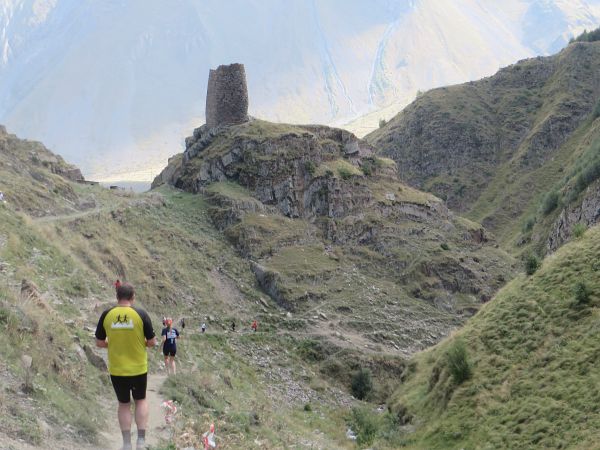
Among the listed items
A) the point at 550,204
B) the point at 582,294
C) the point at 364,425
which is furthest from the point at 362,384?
the point at 550,204

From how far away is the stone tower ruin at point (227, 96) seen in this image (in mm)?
52719

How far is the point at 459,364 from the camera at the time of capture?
29188mm

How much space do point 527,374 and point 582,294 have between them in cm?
388

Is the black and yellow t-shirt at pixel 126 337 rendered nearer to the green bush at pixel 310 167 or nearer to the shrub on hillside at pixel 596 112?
the green bush at pixel 310 167

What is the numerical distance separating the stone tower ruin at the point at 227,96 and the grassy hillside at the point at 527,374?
26159 millimetres

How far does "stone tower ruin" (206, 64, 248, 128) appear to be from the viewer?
52.7m

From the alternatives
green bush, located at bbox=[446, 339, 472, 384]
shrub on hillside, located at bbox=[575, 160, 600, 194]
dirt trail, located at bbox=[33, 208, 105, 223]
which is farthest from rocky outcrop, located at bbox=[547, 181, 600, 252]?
dirt trail, located at bbox=[33, 208, 105, 223]

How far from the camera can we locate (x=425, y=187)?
104 metres

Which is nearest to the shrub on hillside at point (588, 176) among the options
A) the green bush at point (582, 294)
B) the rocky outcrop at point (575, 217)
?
the rocky outcrop at point (575, 217)

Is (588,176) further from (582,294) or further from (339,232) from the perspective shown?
(582,294)

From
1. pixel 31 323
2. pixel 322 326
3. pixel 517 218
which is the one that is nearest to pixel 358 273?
pixel 322 326

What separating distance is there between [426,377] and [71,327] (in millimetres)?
19204

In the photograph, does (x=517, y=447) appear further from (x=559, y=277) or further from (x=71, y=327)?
(x=71, y=327)

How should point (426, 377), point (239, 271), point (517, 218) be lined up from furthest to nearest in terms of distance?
point (517, 218) < point (239, 271) < point (426, 377)
